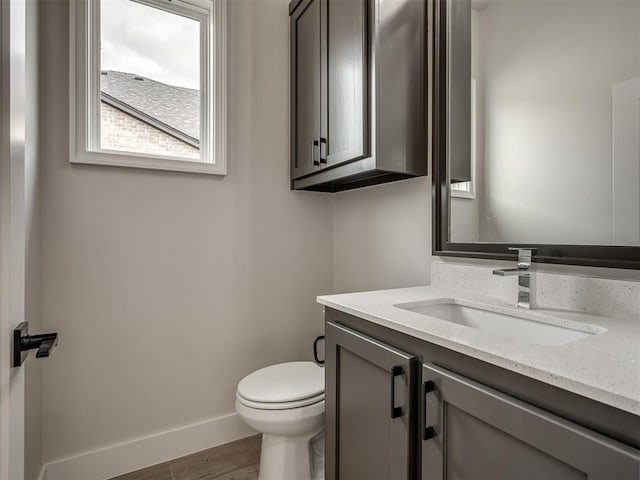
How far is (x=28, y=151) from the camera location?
1.26 m

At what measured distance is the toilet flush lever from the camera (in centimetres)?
65

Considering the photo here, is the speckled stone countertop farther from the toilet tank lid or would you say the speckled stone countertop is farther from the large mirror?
the toilet tank lid

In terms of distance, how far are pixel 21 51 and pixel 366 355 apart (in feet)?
3.60

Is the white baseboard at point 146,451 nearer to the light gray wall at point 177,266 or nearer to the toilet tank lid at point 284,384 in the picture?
the light gray wall at point 177,266

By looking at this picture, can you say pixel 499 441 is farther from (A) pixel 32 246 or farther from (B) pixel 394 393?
(A) pixel 32 246

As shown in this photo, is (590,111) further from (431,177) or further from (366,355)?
(366,355)

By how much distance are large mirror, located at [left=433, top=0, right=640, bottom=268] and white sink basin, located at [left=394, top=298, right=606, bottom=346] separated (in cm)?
23

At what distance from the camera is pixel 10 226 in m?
0.62

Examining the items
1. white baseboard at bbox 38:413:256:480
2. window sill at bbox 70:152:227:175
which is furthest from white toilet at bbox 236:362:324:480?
window sill at bbox 70:152:227:175

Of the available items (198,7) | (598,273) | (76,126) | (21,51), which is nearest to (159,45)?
(198,7)

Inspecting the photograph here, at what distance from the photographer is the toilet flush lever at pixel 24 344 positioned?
646mm

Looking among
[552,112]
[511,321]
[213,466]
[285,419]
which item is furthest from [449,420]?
[213,466]

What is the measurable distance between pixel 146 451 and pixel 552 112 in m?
2.25

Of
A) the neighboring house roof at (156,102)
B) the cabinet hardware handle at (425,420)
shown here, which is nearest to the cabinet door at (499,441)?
the cabinet hardware handle at (425,420)
